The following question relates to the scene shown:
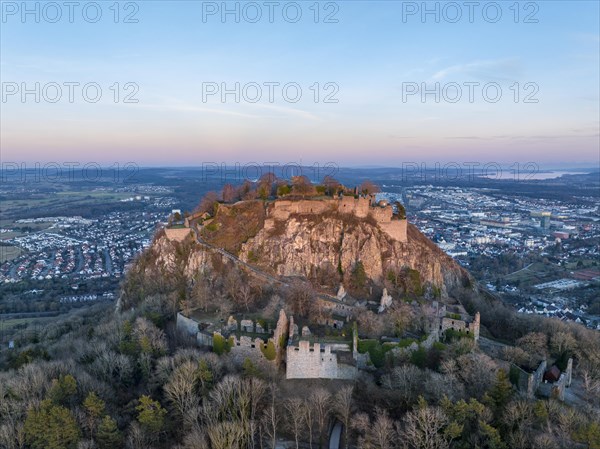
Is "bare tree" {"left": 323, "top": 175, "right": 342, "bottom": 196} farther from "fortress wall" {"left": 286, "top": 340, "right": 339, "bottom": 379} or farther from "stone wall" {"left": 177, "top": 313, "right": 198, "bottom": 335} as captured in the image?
"fortress wall" {"left": 286, "top": 340, "right": 339, "bottom": 379}

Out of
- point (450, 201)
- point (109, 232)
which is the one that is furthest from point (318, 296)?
point (450, 201)

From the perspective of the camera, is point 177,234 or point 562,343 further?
point 177,234

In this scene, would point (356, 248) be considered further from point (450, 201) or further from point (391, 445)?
point (450, 201)

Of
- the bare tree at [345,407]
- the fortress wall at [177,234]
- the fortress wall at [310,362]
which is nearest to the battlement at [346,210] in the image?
the fortress wall at [177,234]

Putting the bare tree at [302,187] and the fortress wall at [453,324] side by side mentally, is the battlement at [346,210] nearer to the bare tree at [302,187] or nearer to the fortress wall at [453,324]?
the bare tree at [302,187]

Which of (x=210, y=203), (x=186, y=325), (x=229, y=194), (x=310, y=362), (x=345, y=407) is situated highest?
(x=229, y=194)

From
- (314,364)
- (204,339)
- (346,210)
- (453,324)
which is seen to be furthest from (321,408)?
(346,210)

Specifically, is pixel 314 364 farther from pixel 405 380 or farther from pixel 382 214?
pixel 382 214
